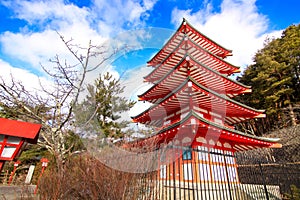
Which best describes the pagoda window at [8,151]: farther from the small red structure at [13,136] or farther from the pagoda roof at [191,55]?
the pagoda roof at [191,55]

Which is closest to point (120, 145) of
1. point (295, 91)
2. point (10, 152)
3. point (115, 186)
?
point (115, 186)

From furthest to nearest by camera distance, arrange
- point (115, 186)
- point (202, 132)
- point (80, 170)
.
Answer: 1. point (202, 132)
2. point (80, 170)
3. point (115, 186)

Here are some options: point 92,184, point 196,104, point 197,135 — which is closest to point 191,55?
point 196,104

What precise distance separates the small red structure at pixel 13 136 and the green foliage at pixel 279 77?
2258 cm

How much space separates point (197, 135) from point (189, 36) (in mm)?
6504

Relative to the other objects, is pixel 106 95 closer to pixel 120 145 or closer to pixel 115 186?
pixel 120 145

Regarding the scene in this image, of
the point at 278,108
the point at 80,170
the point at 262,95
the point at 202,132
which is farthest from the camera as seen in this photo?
the point at 262,95

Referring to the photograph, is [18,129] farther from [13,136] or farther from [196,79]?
[196,79]

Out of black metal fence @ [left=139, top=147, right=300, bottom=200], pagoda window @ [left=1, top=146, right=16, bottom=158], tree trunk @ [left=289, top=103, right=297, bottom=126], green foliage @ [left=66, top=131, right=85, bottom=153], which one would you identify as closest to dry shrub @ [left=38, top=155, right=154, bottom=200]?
black metal fence @ [left=139, top=147, right=300, bottom=200]

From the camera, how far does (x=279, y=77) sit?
21156 mm

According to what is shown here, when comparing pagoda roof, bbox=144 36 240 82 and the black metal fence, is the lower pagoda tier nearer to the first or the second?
the black metal fence

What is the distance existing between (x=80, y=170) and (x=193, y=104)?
244 inches

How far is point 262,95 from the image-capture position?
21.8 m

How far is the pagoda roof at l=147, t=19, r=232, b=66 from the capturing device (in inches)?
401
